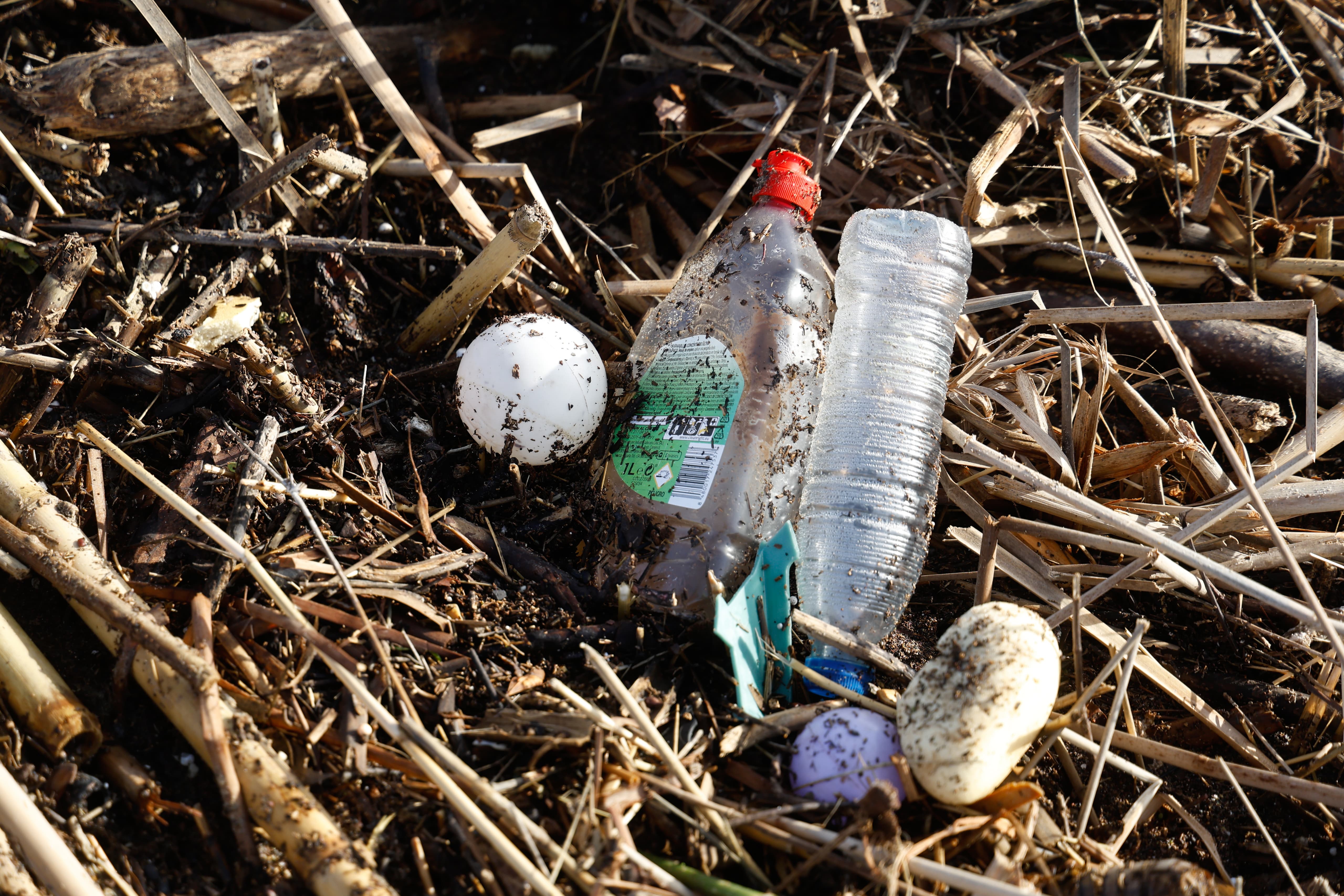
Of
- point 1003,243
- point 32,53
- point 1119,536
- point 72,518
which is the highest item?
point 32,53

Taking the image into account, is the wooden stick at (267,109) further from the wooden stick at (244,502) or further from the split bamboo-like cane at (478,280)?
the wooden stick at (244,502)

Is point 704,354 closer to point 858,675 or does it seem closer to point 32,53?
point 858,675

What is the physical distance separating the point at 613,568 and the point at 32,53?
2.31m

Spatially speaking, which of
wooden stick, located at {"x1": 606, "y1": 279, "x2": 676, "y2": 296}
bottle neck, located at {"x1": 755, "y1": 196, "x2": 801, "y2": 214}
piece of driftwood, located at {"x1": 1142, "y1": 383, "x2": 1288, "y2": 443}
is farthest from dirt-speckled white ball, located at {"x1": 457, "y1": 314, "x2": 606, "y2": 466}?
piece of driftwood, located at {"x1": 1142, "y1": 383, "x2": 1288, "y2": 443}

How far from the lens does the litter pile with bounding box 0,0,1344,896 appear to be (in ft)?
5.08

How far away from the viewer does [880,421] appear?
7.52 ft

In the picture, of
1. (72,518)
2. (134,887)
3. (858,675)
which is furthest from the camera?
(858,675)

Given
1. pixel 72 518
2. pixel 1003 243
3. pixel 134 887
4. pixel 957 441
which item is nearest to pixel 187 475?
pixel 72 518

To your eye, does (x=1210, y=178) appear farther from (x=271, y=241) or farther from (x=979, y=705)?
(x=271, y=241)

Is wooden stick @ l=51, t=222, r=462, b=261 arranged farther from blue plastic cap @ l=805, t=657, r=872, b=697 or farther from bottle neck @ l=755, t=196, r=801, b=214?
blue plastic cap @ l=805, t=657, r=872, b=697

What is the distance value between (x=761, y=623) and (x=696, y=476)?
0.39 meters

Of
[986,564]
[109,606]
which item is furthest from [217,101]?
[986,564]

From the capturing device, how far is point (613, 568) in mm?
2131

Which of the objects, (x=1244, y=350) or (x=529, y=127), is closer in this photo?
(x=1244, y=350)
